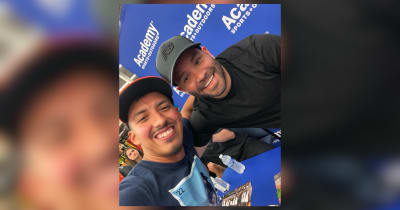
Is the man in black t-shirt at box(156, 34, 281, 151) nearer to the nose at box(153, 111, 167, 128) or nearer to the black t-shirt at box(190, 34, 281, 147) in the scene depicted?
the black t-shirt at box(190, 34, 281, 147)

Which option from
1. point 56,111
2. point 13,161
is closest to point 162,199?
point 56,111

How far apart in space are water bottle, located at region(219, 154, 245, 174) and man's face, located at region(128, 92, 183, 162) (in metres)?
0.30

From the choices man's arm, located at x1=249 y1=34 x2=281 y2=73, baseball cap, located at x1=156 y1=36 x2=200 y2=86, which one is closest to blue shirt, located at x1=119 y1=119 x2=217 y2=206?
baseball cap, located at x1=156 y1=36 x2=200 y2=86

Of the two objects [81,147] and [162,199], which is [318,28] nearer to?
[162,199]

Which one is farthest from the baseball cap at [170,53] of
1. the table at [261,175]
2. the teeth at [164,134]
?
the table at [261,175]

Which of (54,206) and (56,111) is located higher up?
(56,111)

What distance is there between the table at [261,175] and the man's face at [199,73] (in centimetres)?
52

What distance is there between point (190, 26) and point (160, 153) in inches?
32.9

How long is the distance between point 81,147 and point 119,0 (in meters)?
1.00

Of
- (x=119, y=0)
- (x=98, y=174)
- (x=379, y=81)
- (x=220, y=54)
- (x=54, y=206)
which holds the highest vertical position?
(x=119, y=0)

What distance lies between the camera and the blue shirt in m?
1.99

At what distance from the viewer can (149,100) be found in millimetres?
1981

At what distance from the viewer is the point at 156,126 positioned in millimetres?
1976

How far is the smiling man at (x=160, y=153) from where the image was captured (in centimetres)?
198
